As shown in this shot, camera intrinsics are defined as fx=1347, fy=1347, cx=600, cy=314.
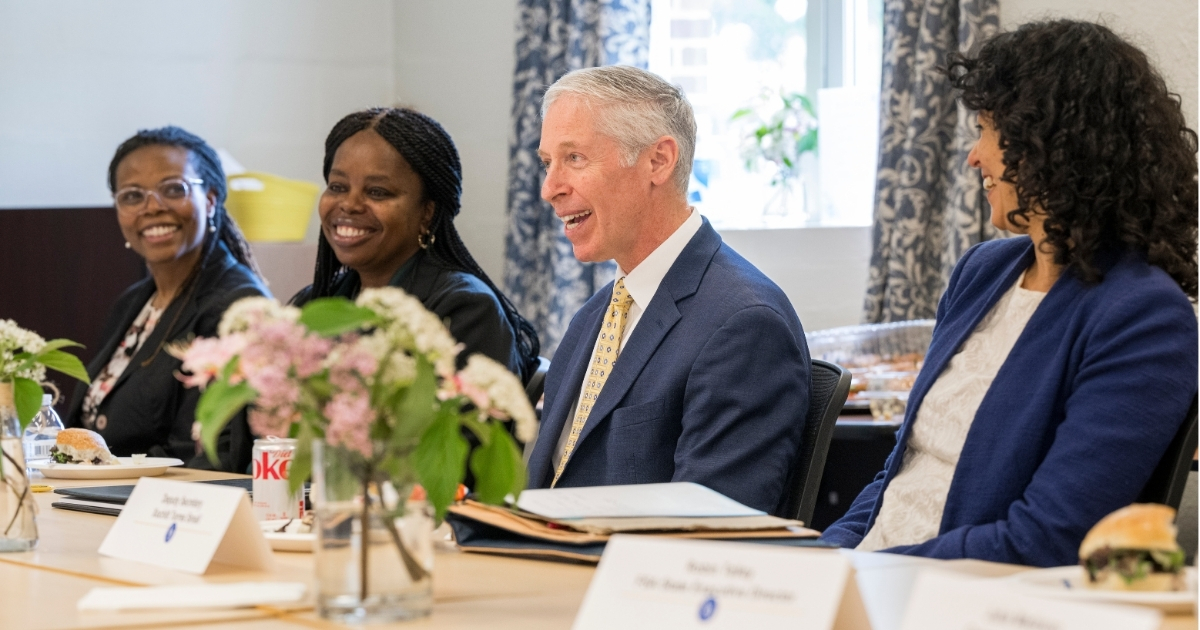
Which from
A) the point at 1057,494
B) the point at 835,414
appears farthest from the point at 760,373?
the point at 1057,494

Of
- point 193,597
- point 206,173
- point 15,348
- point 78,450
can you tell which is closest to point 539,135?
point 206,173

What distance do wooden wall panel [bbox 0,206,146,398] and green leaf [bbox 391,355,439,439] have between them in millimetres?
3588

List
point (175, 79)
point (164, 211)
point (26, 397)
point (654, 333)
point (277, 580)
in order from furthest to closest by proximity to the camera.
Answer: point (175, 79) → point (164, 211) → point (654, 333) → point (26, 397) → point (277, 580)

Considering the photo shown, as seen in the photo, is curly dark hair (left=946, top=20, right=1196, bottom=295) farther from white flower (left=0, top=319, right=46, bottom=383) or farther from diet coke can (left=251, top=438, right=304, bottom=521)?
white flower (left=0, top=319, right=46, bottom=383)

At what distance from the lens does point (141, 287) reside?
141 inches

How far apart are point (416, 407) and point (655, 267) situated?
3.97 feet

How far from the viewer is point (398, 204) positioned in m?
2.86

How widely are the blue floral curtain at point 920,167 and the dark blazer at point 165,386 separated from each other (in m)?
1.96

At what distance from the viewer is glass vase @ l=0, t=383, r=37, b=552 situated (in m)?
1.48

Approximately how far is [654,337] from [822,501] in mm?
1399

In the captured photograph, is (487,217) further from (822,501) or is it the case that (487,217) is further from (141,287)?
(822,501)

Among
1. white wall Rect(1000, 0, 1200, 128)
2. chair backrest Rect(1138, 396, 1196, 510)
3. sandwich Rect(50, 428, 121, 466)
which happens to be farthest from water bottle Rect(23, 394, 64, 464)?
white wall Rect(1000, 0, 1200, 128)

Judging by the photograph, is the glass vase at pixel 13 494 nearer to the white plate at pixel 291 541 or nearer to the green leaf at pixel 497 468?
the white plate at pixel 291 541

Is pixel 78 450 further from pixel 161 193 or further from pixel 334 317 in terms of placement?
pixel 334 317
